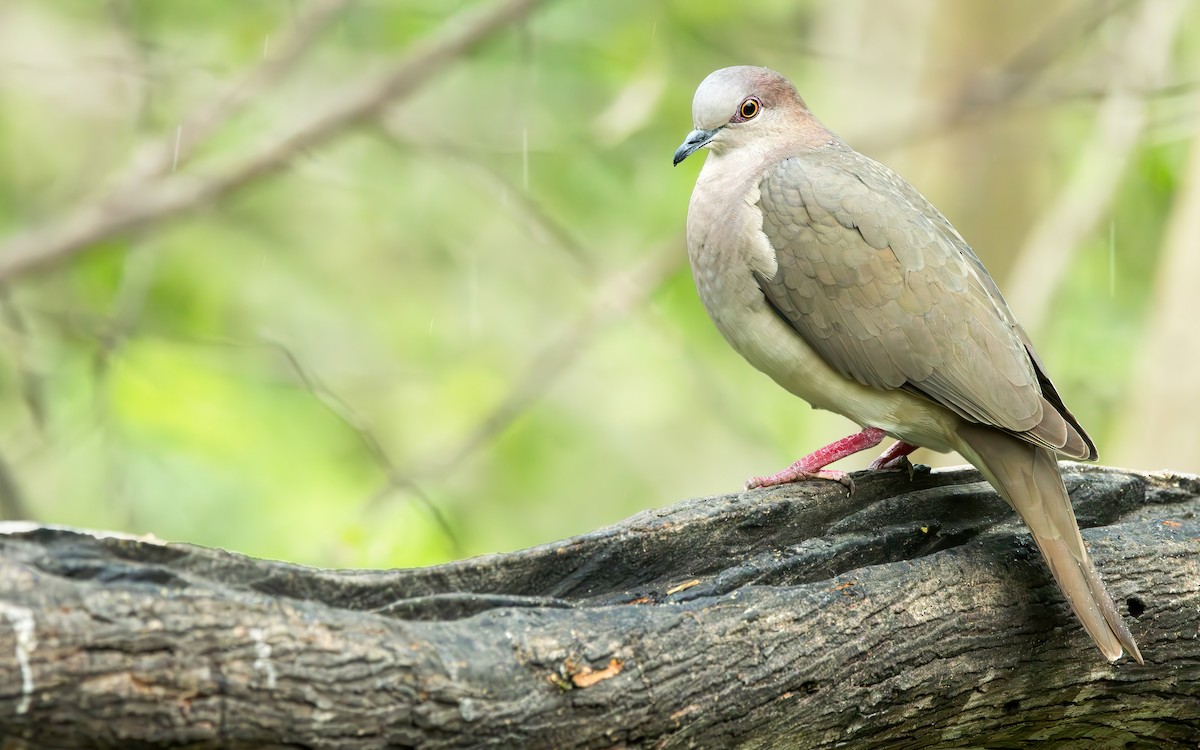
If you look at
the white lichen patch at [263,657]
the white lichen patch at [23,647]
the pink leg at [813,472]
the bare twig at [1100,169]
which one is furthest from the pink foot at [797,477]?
the bare twig at [1100,169]

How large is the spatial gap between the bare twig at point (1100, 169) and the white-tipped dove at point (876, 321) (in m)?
2.52

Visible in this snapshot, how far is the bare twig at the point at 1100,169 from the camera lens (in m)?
5.93

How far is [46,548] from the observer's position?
2158 mm

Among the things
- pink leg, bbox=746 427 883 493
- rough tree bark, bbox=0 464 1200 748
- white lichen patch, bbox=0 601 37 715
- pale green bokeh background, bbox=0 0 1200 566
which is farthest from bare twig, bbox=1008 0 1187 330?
white lichen patch, bbox=0 601 37 715

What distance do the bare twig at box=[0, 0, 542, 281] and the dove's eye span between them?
7.40 feet

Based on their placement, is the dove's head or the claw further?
the dove's head

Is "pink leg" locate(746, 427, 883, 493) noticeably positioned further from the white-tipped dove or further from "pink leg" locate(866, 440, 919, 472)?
"pink leg" locate(866, 440, 919, 472)

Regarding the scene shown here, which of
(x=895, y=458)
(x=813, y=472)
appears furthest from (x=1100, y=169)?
(x=813, y=472)

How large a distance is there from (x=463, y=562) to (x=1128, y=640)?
147 centimetres

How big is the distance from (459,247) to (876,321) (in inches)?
187

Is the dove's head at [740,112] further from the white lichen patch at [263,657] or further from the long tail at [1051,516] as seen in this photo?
the white lichen patch at [263,657]

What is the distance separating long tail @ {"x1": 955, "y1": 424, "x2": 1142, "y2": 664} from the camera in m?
2.82

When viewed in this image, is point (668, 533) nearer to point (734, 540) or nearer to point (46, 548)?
point (734, 540)

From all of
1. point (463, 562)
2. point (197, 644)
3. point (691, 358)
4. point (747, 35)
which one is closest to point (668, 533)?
point (463, 562)
